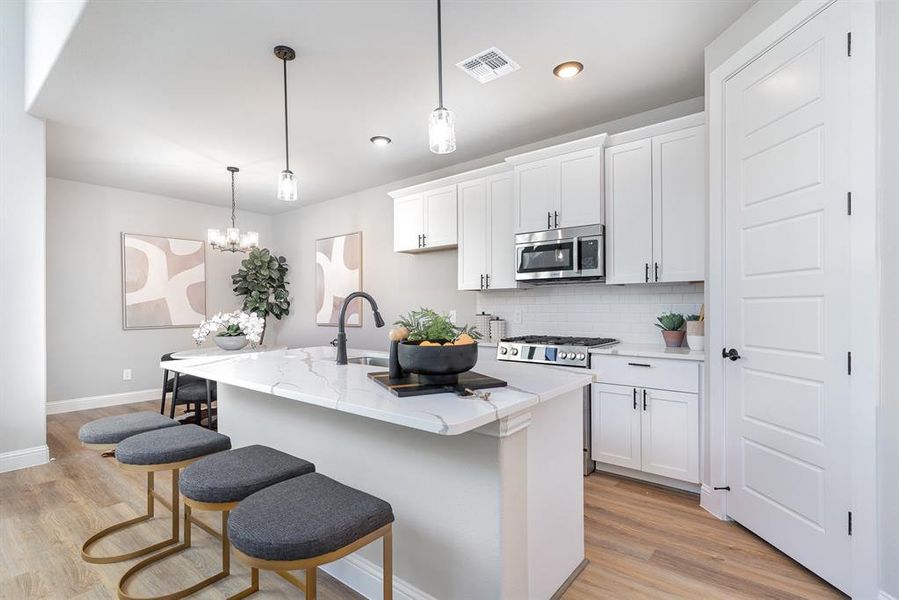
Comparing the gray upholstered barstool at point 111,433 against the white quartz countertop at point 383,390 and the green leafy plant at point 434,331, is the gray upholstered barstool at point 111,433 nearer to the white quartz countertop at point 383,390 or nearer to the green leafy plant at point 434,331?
the white quartz countertop at point 383,390

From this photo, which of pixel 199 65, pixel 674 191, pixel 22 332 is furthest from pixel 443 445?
pixel 22 332

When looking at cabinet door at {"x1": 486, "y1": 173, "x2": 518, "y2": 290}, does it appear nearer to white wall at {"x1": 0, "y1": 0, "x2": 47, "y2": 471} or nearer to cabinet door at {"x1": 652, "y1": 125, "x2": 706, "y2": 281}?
cabinet door at {"x1": 652, "y1": 125, "x2": 706, "y2": 281}

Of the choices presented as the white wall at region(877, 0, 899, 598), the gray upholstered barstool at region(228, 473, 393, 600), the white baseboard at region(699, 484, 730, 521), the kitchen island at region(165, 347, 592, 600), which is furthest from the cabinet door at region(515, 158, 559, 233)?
the gray upholstered barstool at region(228, 473, 393, 600)

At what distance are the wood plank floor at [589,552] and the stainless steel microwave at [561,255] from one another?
1.48 m

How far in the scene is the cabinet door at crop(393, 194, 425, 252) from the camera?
438cm

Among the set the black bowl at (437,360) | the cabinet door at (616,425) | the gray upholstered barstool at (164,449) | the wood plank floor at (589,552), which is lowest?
the wood plank floor at (589,552)

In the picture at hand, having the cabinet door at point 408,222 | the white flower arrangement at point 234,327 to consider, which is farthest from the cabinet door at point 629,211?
the white flower arrangement at point 234,327

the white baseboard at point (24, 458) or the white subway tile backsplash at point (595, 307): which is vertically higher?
the white subway tile backsplash at point (595, 307)

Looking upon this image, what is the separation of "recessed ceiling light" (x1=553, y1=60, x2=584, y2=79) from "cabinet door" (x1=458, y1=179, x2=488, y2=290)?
1.27m

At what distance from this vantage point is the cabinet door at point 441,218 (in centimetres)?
411

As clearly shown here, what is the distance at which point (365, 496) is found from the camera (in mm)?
1289

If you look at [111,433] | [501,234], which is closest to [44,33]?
[111,433]

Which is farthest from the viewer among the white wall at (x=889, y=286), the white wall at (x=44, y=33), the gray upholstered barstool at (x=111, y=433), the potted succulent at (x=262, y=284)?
the potted succulent at (x=262, y=284)

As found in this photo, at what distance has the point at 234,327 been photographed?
3.85 m
